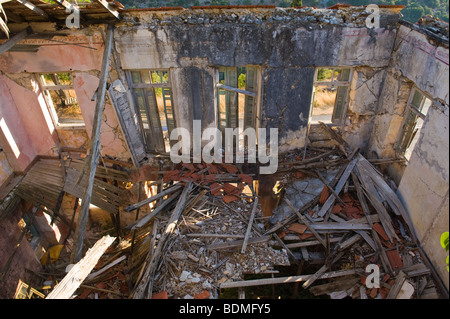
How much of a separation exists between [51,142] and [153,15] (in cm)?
404

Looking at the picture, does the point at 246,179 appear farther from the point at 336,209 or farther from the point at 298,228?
the point at 336,209

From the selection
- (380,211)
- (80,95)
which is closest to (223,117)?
(80,95)

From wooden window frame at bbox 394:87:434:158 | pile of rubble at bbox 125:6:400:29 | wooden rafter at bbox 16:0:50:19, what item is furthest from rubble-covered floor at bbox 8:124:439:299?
wooden rafter at bbox 16:0:50:19

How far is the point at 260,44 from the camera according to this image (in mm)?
6391

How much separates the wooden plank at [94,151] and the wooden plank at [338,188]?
441cm

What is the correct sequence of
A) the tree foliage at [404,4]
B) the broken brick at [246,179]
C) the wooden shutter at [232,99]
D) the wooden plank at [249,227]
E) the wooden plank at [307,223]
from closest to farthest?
the wooden plank at [249,227]
the wooden plank at [307,223]
the wooden shutter at [232,99]
the broken brick at [246,179]
the tree foliage at [404,4]

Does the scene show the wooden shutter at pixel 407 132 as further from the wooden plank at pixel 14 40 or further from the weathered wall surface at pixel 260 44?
the wooden plank at pixel 14 40

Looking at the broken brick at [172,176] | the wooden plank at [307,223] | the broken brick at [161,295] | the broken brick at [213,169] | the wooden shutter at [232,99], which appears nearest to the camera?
the broken brick at [161,295]

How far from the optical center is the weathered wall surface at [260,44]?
6242 millimetres

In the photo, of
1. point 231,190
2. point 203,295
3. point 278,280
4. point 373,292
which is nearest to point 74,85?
point 231,190

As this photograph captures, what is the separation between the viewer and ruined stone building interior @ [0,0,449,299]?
5.23m

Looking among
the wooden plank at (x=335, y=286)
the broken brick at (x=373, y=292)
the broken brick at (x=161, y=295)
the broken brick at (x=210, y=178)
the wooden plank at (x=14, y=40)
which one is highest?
the wooden plank at (x=14, y=40)

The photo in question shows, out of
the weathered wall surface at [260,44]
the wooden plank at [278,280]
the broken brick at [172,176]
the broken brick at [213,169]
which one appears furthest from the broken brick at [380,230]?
the broken brick at [172,176]

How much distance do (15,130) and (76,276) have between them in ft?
15.0
